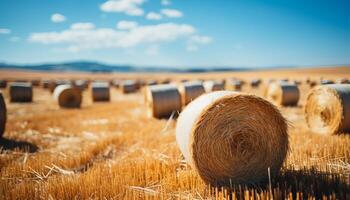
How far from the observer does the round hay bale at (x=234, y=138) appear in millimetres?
5039

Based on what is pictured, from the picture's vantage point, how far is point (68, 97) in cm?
2075

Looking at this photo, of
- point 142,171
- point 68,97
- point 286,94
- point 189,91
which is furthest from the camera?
point 68,97

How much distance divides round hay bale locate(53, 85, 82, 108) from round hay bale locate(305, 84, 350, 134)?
50.7 feet

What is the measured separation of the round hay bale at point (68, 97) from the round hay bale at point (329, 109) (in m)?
15.5

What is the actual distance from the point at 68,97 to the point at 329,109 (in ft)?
53.9

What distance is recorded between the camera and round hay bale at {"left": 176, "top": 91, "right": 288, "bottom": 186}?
5.04 metres

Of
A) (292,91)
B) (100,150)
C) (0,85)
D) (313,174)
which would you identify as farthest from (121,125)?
(0,85)

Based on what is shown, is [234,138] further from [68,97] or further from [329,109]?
[68,97]

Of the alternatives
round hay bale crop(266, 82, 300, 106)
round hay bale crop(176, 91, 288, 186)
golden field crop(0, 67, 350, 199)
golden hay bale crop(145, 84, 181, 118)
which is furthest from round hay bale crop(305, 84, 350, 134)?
round hay bale crop(266, 82, 300, 106)

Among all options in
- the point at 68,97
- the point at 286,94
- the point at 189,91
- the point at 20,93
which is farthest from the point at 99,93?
the point at 286,94

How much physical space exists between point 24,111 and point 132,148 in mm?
12586

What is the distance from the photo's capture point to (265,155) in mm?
5262

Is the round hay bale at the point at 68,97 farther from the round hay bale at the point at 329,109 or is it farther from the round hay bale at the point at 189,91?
the round hay bale at the point at 329,109

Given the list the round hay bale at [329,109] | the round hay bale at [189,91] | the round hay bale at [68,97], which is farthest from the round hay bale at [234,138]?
the round hay bale at [68,97]
